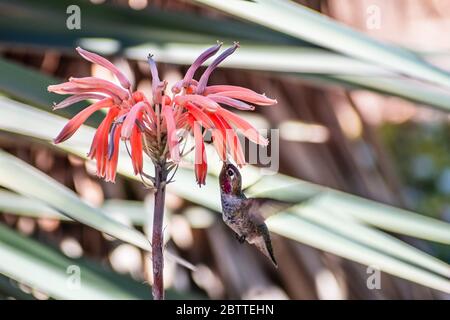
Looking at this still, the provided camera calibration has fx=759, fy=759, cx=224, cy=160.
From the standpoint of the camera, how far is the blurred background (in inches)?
32.7

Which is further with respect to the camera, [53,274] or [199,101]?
[53,274]

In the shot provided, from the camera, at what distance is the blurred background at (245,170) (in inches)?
32.7

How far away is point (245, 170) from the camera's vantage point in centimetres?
91

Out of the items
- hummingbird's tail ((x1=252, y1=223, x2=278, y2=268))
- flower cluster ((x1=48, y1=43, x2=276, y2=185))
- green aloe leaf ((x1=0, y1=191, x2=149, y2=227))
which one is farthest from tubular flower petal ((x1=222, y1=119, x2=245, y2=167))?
green aloe leaf ((x1=0, y1=191, x2=149, y2=227))

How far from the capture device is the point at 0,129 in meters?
0.88

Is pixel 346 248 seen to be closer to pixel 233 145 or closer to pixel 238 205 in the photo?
pixel 238 205

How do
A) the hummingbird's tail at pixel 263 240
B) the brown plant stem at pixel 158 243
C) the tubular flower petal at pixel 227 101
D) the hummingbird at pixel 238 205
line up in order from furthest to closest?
the hummingbird's tail at pixel 263 240
the hummingbird at pixel 238 205
the tubular flower petal at pixel 227 101
the brown plant stem at pixel 158 243

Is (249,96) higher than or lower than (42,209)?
lower

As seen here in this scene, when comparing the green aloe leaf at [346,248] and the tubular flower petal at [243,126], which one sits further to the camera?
the green aloe leaf at [346,248]

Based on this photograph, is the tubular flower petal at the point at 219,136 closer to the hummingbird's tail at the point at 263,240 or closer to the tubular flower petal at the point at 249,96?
the tubular flower petal at the point at 249,96

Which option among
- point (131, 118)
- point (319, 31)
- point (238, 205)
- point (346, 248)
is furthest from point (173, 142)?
point (319, 31)

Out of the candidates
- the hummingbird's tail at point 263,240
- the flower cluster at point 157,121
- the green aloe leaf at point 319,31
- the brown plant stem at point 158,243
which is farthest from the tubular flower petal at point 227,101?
the green aloe leaf at point 319,31

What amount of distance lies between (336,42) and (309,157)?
806 mm
